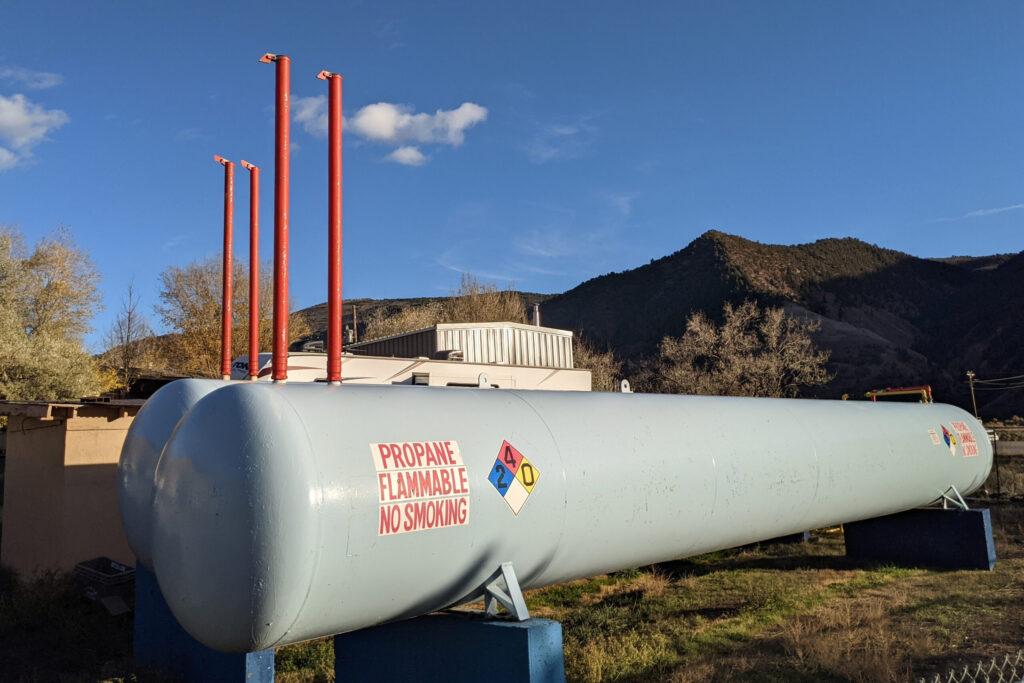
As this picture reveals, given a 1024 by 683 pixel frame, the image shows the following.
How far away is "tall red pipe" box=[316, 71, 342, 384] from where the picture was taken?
538cm

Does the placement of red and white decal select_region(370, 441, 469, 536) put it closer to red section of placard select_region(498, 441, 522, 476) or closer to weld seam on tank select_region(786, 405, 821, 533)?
red section of placard select_region(498, 441, 522, 476)

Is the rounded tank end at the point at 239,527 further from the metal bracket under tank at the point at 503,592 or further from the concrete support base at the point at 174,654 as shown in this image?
the concrete support base at the point at 174,654

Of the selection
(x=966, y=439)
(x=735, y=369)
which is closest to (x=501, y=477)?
(x=966, y=439)

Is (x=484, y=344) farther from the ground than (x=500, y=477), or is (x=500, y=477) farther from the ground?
(x=484, y=344)

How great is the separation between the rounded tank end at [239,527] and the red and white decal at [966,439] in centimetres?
1114

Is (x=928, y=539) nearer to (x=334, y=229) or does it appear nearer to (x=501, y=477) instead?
(x=501, y=477)

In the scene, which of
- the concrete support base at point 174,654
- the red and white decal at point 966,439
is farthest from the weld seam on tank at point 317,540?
the red and white decal at point 966,439

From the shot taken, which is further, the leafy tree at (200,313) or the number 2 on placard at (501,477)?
the leafy tree at (200,313)

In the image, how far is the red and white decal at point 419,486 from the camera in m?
4.30

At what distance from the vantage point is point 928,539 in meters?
11.5

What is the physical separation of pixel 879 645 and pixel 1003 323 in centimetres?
6130

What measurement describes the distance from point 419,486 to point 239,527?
1.05 m

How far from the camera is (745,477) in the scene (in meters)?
7.23

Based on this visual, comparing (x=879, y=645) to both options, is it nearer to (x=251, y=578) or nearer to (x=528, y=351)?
(x=251, y=578)
